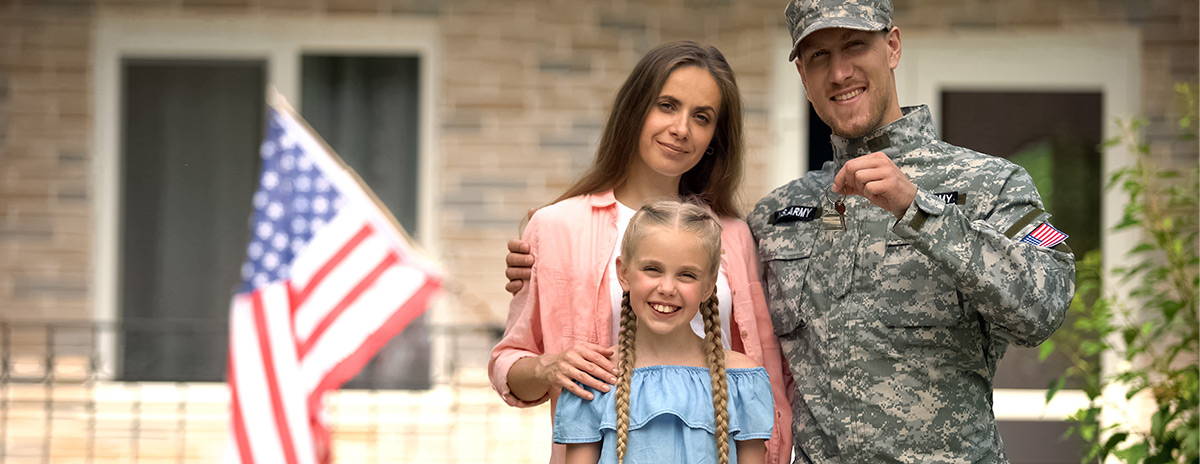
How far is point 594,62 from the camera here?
6270 millimetres

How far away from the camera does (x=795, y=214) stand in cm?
268

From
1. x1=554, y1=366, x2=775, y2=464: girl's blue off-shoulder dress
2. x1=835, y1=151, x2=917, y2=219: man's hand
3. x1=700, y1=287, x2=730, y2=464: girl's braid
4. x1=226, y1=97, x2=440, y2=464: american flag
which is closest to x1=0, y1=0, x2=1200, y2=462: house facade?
x1=226, y1=97, x2=440, y2=464: american flag

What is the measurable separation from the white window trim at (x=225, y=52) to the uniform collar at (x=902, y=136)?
4.00 meters

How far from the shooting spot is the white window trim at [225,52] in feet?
20.6

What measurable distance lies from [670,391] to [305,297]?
2.63 metres

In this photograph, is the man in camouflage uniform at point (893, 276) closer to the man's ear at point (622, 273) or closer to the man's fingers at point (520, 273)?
the man's ear at point (622, 273)

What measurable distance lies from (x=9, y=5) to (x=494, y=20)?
2.75 meters

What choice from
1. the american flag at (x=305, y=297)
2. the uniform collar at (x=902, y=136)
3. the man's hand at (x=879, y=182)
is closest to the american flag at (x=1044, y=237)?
the man's hand at (x=879, y=182)

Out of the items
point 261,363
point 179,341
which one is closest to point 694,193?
point 261,363

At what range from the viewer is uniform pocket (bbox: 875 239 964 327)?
2387 millimetres

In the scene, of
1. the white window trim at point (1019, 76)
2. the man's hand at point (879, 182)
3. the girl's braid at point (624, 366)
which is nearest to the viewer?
the man's hand at point (879, 182)

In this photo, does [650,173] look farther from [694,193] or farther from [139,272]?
[139,272]

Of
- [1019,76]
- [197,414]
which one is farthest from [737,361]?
[197,414]

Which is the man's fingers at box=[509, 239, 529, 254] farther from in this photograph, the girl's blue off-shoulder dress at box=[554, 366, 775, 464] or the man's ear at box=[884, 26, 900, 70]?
the man's ear at box=[884, 26, 900, 70]
